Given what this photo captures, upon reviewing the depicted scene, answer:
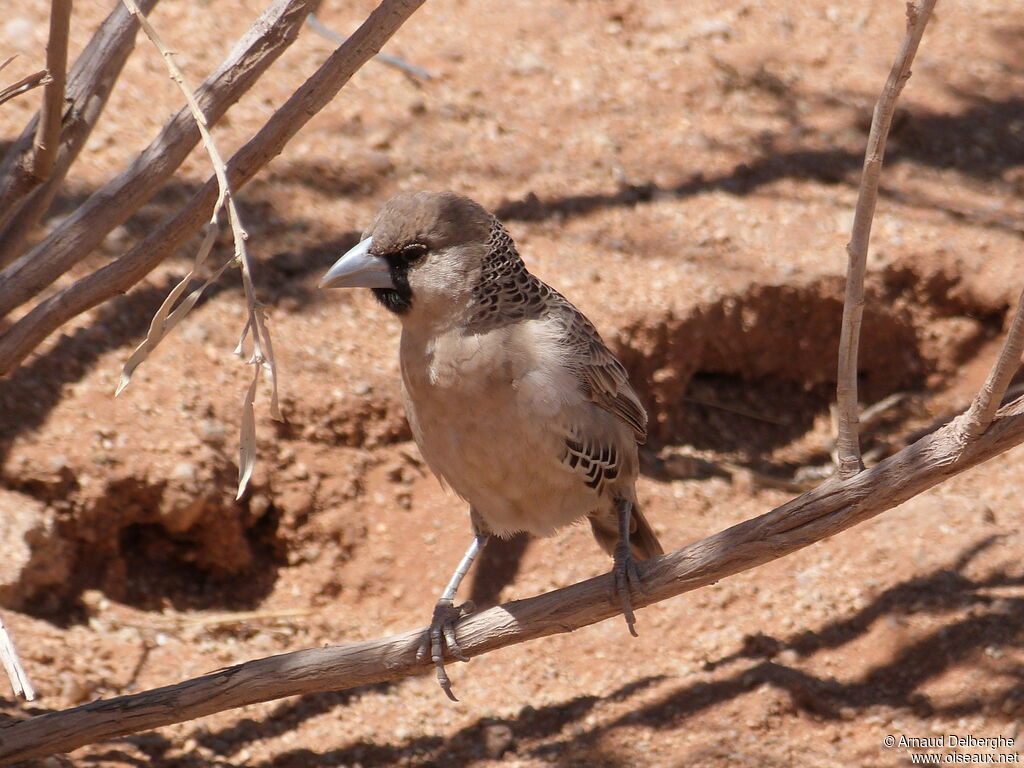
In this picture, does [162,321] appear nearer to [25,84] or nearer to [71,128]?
[25,84]

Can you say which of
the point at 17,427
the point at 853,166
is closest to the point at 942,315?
the point at 853,166

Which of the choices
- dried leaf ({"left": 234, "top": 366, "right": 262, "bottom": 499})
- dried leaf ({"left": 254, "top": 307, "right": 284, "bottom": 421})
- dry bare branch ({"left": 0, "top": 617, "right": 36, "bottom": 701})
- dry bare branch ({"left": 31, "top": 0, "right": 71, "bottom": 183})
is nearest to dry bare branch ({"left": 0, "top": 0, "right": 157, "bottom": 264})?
dry bare branch ({"left": 31, "top": 0, "right": 71, "bottom": 183})

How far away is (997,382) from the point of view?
2.97 metres

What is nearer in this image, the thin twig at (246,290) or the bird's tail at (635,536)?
the thin twig at (246,290)

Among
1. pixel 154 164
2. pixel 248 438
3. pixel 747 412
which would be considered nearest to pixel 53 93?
pixel 154 164

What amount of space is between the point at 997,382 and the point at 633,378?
3.05 meters

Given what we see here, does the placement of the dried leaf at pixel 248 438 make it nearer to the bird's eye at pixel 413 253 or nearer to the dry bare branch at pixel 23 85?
the bird's eye at pixel 413 253

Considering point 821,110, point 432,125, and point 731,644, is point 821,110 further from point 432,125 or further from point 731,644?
point 731,644

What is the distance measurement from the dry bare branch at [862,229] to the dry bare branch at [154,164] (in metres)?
1.86

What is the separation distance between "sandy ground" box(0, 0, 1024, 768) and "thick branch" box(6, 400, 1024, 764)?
2.18 ft

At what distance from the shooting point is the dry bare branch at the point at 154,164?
144 inches

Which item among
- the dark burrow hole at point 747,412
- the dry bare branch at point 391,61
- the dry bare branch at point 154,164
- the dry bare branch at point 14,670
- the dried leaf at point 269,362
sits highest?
the dry bare branch at point 391,61

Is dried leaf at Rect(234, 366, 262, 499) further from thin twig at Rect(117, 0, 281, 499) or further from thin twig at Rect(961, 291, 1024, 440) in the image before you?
thin twig at Rect(961, 291, 1024, 440)

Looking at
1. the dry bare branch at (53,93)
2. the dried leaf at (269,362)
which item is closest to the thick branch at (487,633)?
the dried leaf at (269,362)
